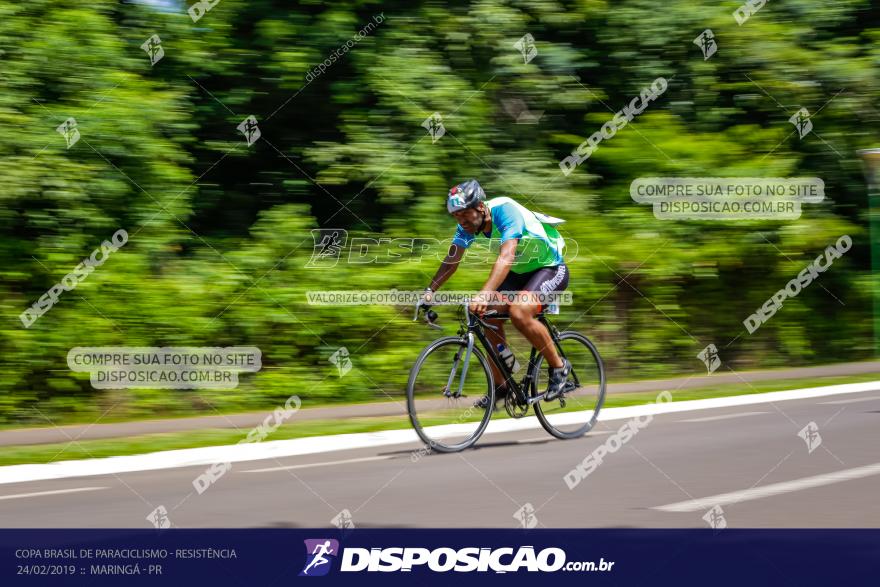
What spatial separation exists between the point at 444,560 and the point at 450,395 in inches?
122

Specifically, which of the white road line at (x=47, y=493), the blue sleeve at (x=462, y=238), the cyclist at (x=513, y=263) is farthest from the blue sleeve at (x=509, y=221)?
the white road line at (x=47, y=493)

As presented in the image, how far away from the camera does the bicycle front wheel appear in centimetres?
861

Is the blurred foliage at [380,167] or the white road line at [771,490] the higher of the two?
the blurred foliage at [380,167]

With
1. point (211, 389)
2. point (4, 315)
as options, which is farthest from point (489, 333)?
point (4, 315)

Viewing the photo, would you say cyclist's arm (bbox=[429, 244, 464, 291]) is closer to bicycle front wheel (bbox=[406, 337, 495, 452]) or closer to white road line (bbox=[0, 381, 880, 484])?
bicycle front wheel (bbox=[406, 337, 495, 452])

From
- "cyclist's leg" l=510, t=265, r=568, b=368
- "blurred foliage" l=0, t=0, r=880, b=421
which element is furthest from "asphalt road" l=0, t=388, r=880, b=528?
"blurred foliage" l=0, t=0, r=880, b=421

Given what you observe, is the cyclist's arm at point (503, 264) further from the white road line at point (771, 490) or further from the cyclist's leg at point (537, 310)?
the white road line at point (771, 490)

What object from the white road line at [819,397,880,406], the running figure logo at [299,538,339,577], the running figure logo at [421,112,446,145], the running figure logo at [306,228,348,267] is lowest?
the running figure logo at [299,538,339,577]

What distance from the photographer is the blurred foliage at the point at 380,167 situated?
1177cm

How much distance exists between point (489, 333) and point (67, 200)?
17.2 ft

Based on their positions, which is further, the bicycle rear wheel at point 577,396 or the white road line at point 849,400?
the white road line at point 849,400

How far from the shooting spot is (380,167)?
13742mm

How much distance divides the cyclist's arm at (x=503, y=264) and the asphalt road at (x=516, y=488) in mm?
1313

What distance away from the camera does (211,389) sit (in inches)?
468
